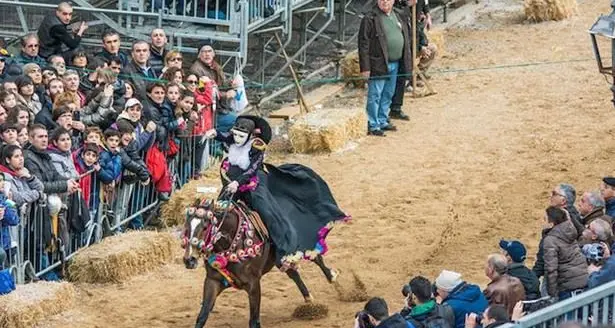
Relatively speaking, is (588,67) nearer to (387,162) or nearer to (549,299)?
(387,162)

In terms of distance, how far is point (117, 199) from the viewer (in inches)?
680

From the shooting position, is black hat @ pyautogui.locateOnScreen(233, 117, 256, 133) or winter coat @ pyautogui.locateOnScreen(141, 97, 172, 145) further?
winter coat @ pyautogui.locateOnScreen(141, 97, 172, 145)

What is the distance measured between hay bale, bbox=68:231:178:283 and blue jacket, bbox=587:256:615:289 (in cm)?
584

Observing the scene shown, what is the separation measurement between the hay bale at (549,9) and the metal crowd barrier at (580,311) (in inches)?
601

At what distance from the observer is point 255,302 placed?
48.6 ft

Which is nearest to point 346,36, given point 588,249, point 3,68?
point 3,68

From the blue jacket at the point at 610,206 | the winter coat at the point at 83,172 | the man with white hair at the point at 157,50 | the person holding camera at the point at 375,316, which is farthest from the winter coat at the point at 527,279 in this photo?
the man with white hair at the point at 157,50

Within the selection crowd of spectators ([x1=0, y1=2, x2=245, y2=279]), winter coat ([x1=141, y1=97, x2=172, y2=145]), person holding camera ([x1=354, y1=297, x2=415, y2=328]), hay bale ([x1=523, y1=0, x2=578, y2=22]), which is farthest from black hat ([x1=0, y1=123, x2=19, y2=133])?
hay bale ([x1=523, y1=0, x2=578, y2=22])

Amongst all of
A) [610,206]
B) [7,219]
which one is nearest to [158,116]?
[7,219]

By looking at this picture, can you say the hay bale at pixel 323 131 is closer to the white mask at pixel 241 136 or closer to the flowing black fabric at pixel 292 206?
the flowing black fabric at pixel 292 206

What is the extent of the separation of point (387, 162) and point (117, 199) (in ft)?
14.2

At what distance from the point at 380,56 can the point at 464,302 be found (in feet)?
29.9

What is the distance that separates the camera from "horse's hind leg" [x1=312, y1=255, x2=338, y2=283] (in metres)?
15.7

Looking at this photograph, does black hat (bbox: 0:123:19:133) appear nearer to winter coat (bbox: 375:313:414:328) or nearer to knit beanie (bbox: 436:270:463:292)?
knit beanie (bbox: 436:270:463:292)
